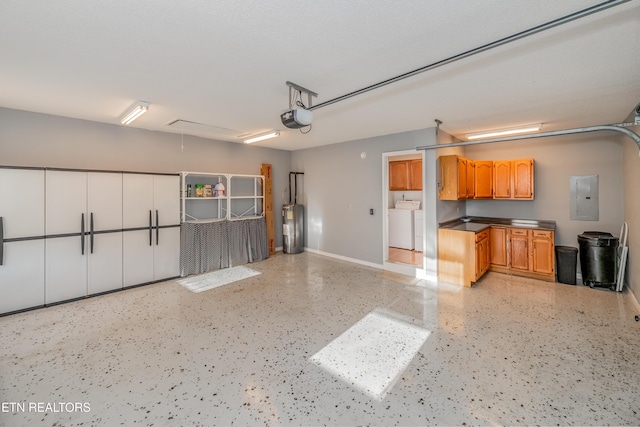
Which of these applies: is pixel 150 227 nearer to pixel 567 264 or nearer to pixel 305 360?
pixel 305 360

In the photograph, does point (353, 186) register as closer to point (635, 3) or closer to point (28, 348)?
point (635, 3)

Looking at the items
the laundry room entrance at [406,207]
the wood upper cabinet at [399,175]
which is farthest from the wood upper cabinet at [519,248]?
the wood upper cabinet at [399,175]

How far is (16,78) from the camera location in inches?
104

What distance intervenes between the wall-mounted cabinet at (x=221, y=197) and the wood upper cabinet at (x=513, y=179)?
16.3 feet

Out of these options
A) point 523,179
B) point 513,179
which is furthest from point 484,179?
point 523,179

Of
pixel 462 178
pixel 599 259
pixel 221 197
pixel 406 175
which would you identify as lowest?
pixel 599 259

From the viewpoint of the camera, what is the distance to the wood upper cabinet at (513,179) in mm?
4887

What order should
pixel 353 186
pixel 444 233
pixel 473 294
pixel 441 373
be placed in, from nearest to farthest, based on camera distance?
pixel 441 373 → pixel 473 294 → pixel 444 233 → pixel 353 186

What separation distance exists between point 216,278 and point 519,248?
558cm

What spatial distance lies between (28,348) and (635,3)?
5641 millimetres

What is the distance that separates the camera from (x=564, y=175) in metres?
4.74

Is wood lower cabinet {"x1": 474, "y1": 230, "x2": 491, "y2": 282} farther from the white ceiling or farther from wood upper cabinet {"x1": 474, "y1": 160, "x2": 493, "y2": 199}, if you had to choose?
the white ceiling

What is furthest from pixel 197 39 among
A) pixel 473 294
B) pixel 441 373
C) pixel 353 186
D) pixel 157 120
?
pixel 473 294
